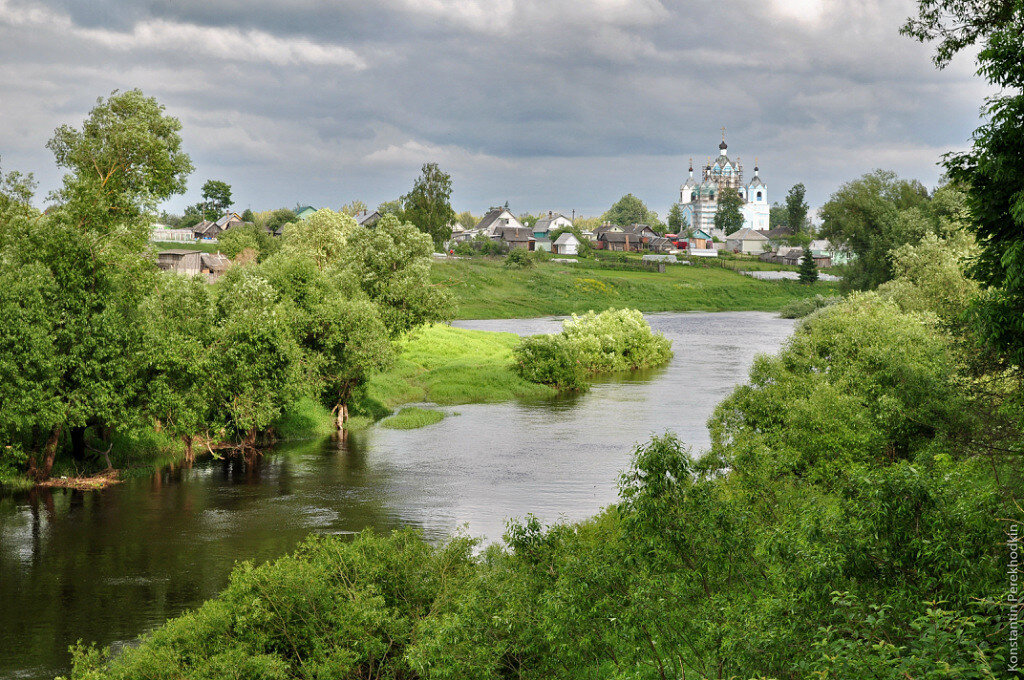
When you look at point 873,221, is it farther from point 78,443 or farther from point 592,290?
point 78,443

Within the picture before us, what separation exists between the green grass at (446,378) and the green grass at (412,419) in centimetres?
236

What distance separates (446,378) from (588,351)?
561 inches

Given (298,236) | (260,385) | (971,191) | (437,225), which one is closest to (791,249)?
(437,225)

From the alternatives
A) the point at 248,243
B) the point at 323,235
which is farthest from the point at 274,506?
the point at 248,243

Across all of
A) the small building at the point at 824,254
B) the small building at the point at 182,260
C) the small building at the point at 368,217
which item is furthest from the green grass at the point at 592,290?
the small building at the point at 182,260

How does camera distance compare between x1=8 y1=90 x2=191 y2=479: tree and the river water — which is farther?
x1=8 y1=90 x2=191 y2=479: tree

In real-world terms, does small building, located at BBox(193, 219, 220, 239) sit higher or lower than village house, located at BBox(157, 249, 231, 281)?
higher

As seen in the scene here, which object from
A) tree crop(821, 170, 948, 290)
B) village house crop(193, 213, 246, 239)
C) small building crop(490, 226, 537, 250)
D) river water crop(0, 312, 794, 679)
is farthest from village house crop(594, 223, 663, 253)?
river water crop(0, 312, 794, 679)

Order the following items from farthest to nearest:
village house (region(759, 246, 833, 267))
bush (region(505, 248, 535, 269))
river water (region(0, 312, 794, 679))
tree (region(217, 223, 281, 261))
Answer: village house (region(759, 246, 833, 267)) → bush (region(505, 248, 535, 269)) → tree (region(217, 223, 281, 261)) → river water (region(0, 312, 794, 679))

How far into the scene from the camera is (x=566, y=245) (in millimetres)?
171500

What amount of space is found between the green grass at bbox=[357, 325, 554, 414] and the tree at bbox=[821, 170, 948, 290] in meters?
31.9

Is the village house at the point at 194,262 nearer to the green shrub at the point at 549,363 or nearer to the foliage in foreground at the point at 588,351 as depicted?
the foliage in foreground at the point at 588,351

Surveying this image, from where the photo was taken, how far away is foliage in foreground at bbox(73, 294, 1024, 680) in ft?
41.7

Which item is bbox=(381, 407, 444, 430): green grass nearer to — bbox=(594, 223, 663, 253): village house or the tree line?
the tree line
